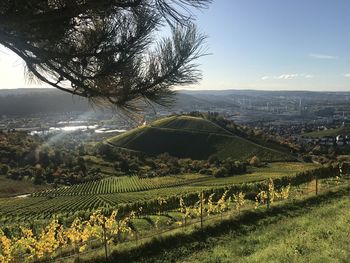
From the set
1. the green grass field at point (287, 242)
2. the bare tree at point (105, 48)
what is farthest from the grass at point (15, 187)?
the bare tree at point (105, 48)

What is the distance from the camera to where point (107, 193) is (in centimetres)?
6794

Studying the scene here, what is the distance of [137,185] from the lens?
2923 inches

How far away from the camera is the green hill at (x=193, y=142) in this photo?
11294cm

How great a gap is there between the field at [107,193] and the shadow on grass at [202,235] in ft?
107

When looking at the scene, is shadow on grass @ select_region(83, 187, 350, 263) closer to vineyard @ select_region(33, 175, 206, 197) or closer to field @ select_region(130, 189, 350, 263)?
field @ select_region(130, 189, 350, 263)

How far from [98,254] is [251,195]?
77.0 feet

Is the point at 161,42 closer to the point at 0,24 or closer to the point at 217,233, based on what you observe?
the point at 0,24

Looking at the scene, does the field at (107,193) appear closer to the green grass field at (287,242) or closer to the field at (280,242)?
the field at (280,242)

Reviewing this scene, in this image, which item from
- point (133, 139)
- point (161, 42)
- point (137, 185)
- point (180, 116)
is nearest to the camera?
point (161, 42)

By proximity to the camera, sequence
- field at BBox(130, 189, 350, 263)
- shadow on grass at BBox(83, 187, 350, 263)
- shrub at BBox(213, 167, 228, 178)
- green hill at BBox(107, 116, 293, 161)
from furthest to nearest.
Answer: green hill at BBox(107, 116, 293, 161)
shrub at BBox(213, 167, 228, 178)
shadow on grass at BBox(83, 187, 350, 263)
field at BBox(130, 189, 350, 263)

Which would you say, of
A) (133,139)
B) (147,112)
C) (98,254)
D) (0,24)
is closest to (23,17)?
(0,24)

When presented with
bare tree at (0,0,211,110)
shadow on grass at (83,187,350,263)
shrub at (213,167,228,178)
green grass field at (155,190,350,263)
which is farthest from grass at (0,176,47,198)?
bare tree at (0,0,211,110)

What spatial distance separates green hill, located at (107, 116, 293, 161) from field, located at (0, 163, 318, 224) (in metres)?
20.4

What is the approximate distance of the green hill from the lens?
113m
